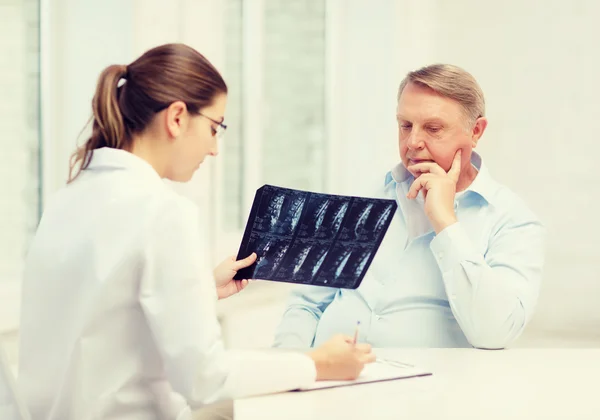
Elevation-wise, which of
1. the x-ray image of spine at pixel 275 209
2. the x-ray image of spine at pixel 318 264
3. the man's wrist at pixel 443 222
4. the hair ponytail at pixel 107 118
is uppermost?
the hair ponytail at pixel 107 118

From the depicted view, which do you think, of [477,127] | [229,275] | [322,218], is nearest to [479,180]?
[477,127]

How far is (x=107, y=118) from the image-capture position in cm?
134

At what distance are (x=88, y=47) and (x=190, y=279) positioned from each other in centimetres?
135

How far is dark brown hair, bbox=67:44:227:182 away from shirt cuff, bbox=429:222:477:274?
66 cm

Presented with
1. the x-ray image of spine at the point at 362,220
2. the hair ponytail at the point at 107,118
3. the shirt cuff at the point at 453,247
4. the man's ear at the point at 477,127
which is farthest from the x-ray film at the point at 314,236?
the man's ear at the point at 477,127

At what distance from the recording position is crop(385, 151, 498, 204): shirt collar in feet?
6.27

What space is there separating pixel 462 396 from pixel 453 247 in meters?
0.50

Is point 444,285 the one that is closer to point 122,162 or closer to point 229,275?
point 229,275

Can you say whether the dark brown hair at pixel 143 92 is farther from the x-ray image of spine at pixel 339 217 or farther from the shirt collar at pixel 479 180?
the shirt collar at pixel 479 180

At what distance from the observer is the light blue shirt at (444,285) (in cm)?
173

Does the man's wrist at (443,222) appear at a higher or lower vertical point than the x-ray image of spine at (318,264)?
higher

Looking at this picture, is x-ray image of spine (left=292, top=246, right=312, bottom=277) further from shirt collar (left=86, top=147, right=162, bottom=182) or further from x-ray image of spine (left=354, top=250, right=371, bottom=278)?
shirt collar (left=86, top=147, right=162, bottom=182)

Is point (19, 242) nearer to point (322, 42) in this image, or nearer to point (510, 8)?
point (322, 42)

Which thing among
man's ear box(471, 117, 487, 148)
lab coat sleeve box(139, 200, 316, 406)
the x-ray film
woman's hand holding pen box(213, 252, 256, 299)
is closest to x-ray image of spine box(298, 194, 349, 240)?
the x-ray film
